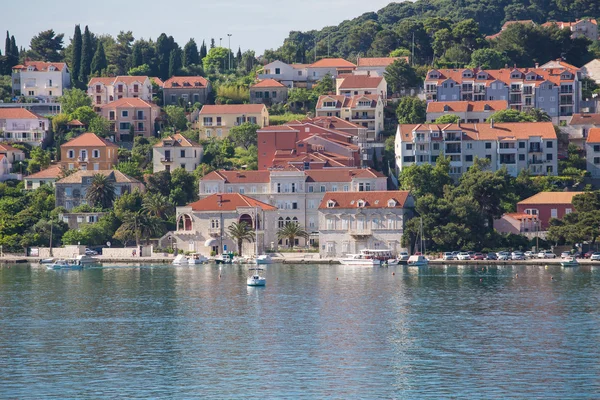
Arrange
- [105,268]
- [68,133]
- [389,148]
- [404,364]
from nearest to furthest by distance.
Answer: [404,364] → [105,268] → [389,148] → [68,133]

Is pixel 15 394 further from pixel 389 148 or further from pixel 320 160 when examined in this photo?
pixel 389 148

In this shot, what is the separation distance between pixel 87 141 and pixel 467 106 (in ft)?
120

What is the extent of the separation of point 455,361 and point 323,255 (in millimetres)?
48141

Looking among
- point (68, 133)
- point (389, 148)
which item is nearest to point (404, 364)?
point (389, 148)

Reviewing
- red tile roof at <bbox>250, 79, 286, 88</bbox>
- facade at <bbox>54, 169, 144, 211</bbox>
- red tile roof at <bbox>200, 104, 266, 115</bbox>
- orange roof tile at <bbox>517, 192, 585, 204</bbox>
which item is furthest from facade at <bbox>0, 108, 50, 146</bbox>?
orange roof tile at <bbox>517, 192, 585, 204</bbox>

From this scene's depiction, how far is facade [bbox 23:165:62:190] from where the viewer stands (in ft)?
377

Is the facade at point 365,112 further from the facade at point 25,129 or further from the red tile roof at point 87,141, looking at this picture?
the facade at point 25,129

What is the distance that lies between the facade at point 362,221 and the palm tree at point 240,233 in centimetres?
576

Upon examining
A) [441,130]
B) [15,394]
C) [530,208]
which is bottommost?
[15,394]

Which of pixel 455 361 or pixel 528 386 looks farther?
pixel 455 361

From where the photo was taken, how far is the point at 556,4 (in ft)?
605

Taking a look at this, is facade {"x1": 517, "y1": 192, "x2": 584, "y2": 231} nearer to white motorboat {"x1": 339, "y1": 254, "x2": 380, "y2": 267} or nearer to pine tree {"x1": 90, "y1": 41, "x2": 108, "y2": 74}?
white motorboat {"x1": 339, "y1": 254, "x2": 380, "y2": 267}

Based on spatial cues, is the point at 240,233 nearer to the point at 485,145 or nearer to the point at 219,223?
the point at 219,223

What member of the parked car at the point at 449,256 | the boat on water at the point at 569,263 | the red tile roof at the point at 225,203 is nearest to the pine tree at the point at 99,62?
the red tile roof at the point at 225,203
